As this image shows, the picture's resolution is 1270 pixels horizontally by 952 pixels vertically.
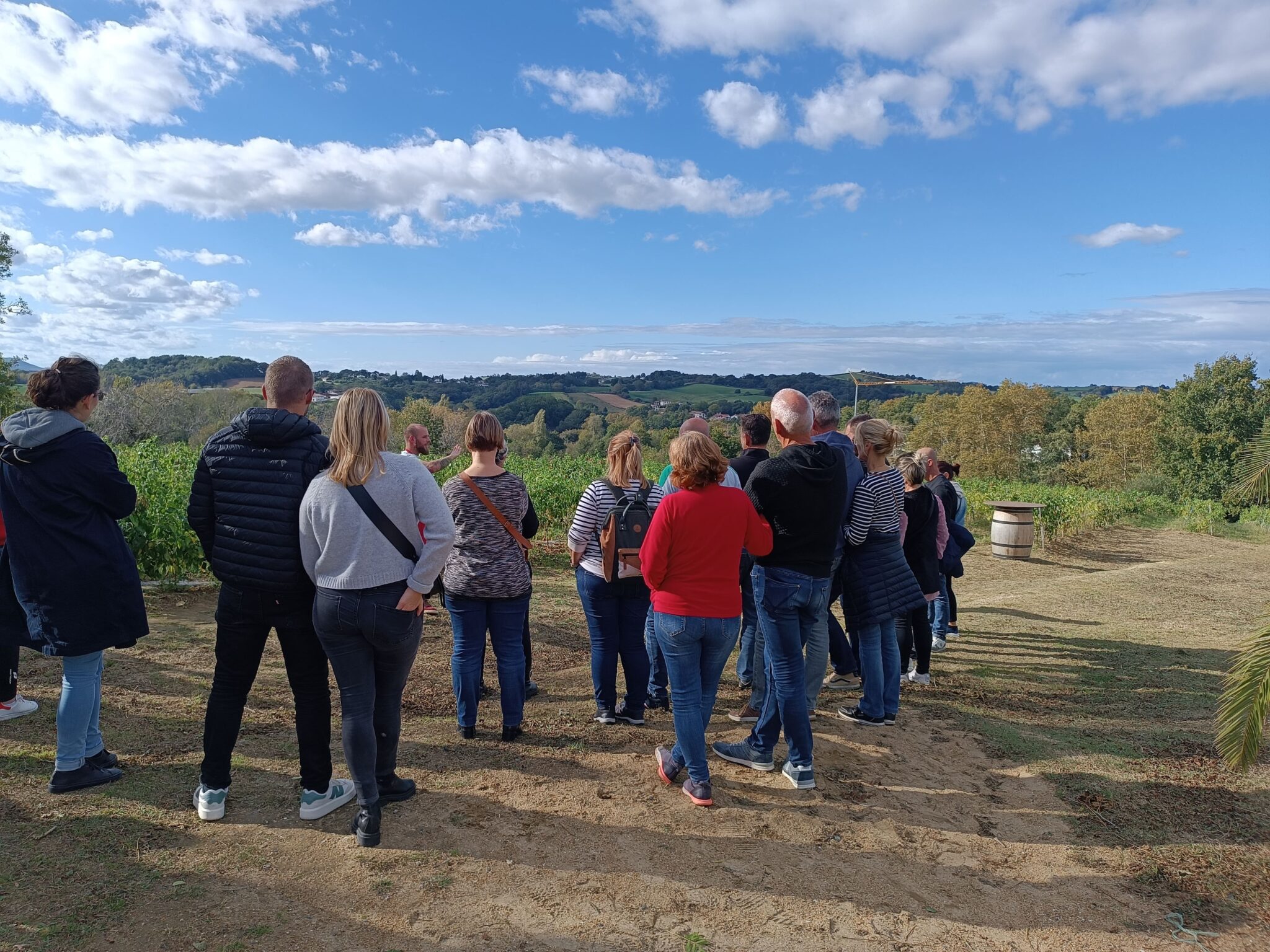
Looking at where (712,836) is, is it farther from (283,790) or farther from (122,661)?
(122,661)

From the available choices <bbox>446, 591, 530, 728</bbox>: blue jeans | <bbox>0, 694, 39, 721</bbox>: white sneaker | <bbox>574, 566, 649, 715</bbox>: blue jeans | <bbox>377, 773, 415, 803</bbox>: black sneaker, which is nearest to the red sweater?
<bbox>574, 566, 649, 715</bbox>: blue jeans

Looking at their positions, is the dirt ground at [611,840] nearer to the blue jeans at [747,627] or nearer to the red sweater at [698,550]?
the blue jeans at [747,627]

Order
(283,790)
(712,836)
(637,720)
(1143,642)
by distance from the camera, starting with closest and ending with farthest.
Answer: (712,836), (283,790), (637,720), (1143,642)

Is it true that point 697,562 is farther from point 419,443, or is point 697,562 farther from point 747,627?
point 419,443

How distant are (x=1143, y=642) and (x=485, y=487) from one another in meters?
7.40

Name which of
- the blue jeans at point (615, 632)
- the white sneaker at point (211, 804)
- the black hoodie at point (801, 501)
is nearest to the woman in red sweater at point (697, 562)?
the black hoodie at point (801, 501)

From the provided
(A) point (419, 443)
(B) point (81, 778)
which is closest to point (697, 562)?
(B) point (81, 778)

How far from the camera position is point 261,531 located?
127 inches

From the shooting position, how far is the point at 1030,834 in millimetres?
3795

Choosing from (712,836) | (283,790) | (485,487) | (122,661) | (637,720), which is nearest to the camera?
(712,836)

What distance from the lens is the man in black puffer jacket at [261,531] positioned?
3211 mm

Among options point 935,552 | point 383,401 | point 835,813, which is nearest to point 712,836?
point 835,813

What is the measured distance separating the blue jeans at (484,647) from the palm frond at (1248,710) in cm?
359

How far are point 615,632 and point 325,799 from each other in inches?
74.6
